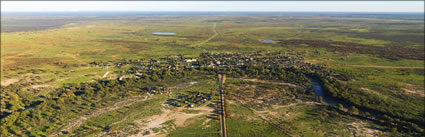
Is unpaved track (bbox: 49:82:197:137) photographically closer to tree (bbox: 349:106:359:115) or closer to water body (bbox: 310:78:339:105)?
water body (bbox: 310:78:339:105)

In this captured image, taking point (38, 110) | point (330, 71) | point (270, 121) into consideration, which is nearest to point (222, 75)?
point (270, 121)

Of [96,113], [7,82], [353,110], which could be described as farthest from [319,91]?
[7,82]

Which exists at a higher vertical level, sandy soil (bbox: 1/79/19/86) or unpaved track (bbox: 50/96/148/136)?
sandy soil (bbox: 1/79/19/86)

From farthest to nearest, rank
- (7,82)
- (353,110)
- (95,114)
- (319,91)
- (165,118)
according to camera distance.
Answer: (7,82) < (319,91) < (353,110) < (95,114) < (165,118)

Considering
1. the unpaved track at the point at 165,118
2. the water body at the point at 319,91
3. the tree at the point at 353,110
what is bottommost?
the unpaved track at the point at 165,118

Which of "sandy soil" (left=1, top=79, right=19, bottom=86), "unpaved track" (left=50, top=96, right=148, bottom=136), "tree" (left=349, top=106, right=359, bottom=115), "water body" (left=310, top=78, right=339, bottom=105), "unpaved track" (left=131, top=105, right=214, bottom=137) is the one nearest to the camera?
"unpaved track" (left=131, top=105, right=214, bottom=137)

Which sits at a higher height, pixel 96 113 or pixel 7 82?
pixel 7 82

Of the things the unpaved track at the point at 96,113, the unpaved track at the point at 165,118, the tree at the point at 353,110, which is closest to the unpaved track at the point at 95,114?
the unpaved track at the point at 96,113

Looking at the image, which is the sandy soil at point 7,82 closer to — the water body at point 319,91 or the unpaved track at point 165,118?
the unpaved track at point 165,118

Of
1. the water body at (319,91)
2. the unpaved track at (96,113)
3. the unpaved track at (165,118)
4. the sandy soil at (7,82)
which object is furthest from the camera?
the sandy soil at (7,82)

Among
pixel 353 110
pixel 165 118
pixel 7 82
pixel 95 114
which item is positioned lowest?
pixel 165 118

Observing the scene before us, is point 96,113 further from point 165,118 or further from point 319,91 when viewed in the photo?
point 319,91

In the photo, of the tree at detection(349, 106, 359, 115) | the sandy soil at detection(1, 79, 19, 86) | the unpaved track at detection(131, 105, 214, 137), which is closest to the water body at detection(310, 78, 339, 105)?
the tree at detection(349, 106, 359, 115)
